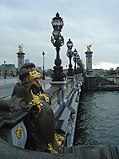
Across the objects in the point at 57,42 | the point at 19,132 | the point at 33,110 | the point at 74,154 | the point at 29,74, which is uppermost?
the point at 57,42

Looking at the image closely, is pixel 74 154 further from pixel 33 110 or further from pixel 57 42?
pixel 57 42

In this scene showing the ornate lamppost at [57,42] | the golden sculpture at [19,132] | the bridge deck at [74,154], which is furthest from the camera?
the ornate lamppost at [57,42]

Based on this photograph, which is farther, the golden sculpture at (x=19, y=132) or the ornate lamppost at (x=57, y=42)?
the ornate lamppost at (x=57, y=42)

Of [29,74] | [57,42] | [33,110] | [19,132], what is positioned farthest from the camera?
[57,42]

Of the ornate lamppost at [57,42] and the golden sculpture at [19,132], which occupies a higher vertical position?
the ornate lamppost at [57,42]

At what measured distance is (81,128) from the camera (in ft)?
66.2

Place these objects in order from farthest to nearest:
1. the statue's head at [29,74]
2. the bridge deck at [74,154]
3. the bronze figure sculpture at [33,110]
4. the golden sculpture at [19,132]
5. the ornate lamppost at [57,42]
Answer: the ornate lamppost at [57,42]
the statue's head at [29,74]
the bronze figure sculpture at [33,110]
the golden sculpture at [19,132]
the bridge deck at [74,154]

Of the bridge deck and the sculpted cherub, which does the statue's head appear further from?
the bridge deck

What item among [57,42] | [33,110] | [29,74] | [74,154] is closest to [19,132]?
[33,110]

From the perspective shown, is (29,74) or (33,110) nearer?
(33,110)

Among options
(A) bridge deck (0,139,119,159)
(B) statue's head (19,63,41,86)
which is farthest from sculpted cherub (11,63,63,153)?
(A) bridge deck (0,139,119,159)

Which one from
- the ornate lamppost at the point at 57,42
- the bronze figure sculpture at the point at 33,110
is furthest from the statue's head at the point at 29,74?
the ornate lamppost at the point at 57,42

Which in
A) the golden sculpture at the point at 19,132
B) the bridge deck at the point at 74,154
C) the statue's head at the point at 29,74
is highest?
the statue's head at the point at 29,74

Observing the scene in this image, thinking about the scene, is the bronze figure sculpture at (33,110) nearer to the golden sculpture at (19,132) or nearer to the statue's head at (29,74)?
the statue's head at (29,74)
